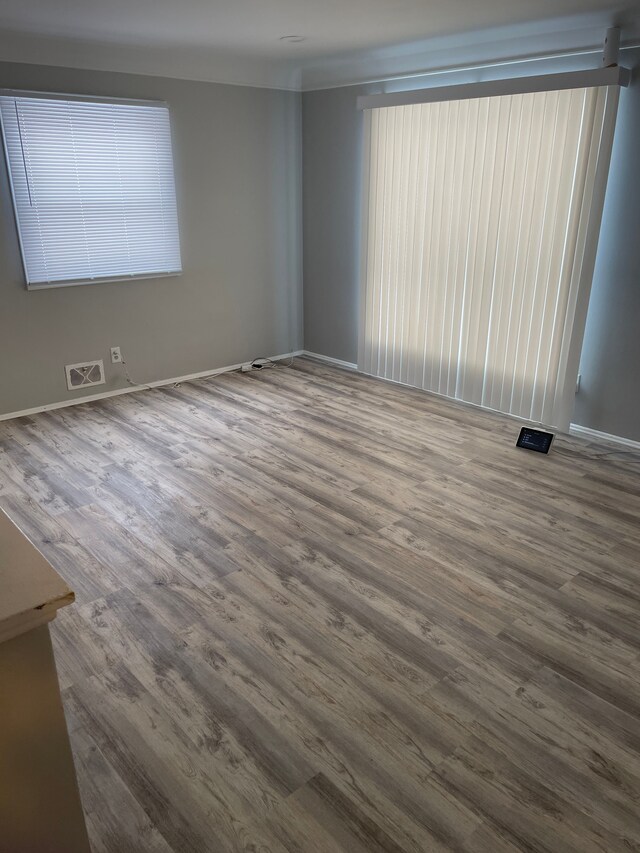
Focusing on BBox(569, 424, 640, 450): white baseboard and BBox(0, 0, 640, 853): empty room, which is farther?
BBox(569, 424, 640, 450): white baseboard

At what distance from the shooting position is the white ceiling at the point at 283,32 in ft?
10.3

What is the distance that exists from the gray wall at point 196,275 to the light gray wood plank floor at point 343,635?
715 millimetres

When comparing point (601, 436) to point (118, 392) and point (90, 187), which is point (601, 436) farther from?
→ point (90, 187)

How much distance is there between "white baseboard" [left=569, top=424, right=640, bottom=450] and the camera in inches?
152

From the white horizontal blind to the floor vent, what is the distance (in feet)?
1.95

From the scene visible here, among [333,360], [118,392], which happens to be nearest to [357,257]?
[333,360]

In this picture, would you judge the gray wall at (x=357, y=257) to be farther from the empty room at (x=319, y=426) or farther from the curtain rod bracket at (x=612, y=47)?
the curtain rod bracket at (x=612, y=47)

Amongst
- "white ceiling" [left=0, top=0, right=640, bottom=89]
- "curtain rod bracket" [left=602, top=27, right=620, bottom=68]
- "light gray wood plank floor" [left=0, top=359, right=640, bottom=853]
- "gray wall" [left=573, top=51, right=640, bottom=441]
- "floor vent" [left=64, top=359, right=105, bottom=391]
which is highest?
"white ceiling" [left=0, top=0, right=640, bottom=89]

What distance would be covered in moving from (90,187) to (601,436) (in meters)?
3.72

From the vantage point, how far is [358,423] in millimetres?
4301

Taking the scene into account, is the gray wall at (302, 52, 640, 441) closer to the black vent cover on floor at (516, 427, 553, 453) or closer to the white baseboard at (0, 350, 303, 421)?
the black vent cover on floor at (516, 427, 553, 453)

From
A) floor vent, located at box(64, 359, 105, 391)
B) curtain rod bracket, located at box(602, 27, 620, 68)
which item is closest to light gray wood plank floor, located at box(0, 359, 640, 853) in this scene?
floor vent, located at box(64, 359, 105, 391)

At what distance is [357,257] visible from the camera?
517 cm

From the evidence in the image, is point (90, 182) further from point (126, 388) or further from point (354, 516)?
point (354, 516)
